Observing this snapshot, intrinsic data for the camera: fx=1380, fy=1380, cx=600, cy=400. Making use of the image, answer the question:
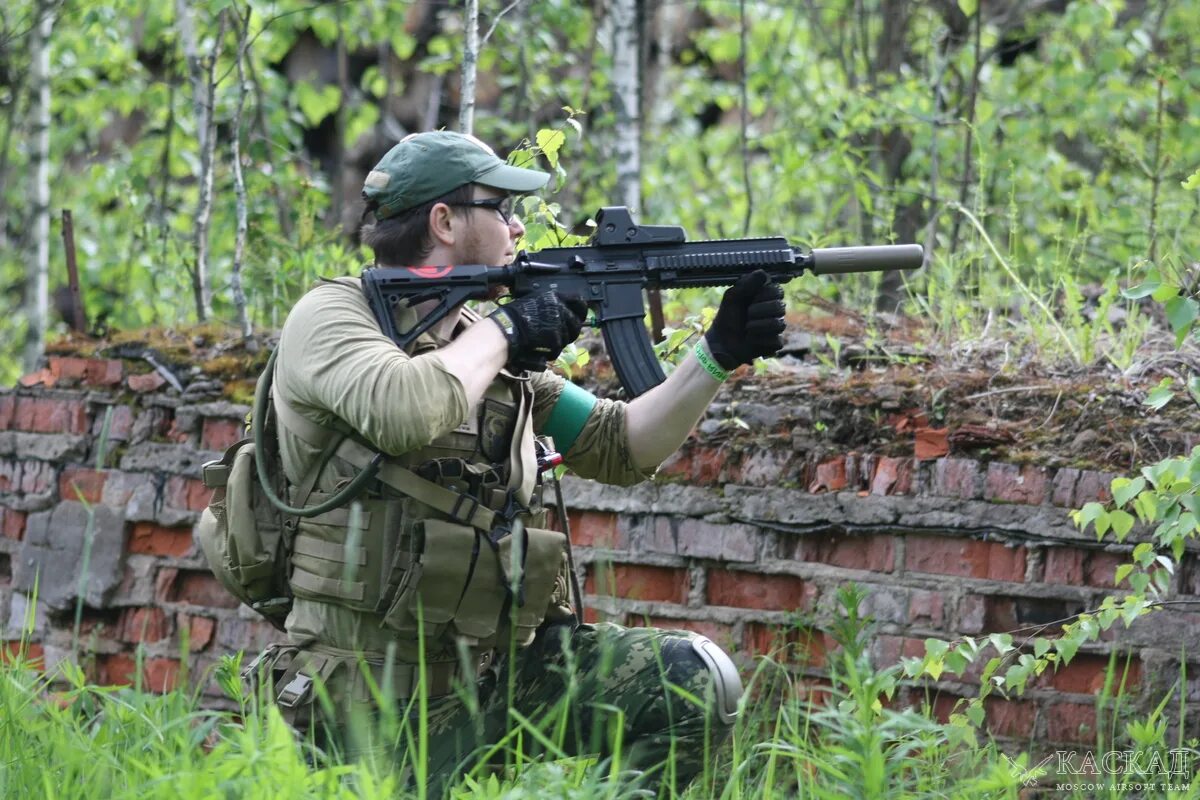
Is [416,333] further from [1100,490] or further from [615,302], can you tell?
[1100,490]

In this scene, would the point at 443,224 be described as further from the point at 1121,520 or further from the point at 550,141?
the point at 1121,520

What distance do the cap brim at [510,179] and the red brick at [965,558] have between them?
1.32 meters

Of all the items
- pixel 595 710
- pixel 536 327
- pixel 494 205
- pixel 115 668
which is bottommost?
pixel 115 668

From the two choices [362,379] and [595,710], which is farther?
[595,710]

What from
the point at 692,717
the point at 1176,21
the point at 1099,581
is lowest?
the point at 692,717

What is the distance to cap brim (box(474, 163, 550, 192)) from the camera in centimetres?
304

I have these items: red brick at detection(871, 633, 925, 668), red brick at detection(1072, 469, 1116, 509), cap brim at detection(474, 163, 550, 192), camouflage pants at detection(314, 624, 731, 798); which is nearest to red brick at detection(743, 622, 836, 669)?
red brick at detection(871, 633, 925, 668)

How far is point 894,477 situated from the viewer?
353cm

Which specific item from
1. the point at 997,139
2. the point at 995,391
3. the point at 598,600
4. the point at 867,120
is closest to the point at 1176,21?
the point at 997,139

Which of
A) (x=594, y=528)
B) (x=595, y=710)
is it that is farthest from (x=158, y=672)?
(x=595, y=710)

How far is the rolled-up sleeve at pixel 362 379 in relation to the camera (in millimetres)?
2693

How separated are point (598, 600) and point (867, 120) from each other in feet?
8.78

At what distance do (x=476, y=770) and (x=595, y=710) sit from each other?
15.4 inches

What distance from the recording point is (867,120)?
5.59 m
